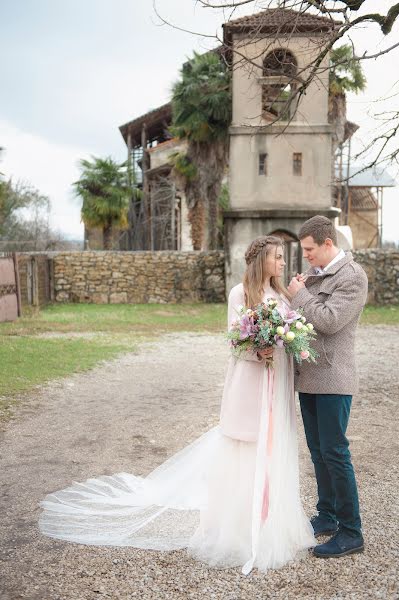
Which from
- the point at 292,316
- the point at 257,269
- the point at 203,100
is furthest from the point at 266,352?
the point at 203,100

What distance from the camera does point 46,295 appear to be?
23.7 meters

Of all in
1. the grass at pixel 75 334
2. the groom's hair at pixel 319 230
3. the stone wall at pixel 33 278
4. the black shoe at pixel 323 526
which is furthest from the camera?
the stone wall at pixel 33 278

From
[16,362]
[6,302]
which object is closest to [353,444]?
[16,362]

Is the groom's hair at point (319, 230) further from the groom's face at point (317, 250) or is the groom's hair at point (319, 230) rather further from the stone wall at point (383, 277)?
the stone wall at point (383, 277)

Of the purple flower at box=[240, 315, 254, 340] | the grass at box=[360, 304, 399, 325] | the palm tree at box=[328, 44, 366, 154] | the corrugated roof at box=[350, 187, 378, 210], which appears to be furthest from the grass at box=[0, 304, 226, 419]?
the corrugated roof at box=[350, 187, 378, 210]

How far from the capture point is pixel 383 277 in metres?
22.8

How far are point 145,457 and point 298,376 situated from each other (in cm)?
246

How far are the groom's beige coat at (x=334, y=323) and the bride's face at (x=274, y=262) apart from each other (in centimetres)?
21

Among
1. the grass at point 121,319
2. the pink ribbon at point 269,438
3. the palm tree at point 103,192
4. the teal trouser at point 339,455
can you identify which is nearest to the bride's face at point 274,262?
the pink ribbon at point 269,438

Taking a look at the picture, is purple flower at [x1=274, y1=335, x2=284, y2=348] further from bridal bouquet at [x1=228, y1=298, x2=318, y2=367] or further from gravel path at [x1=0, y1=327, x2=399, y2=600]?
gravel path at [x1=0, y1=327, x2=399, y2=600]

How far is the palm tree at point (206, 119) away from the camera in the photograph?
83.4 feet

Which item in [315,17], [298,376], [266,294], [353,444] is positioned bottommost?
[353,444]

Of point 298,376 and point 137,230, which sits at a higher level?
point 137,230

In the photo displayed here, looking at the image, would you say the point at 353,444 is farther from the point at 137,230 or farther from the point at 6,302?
the point at 137,230
